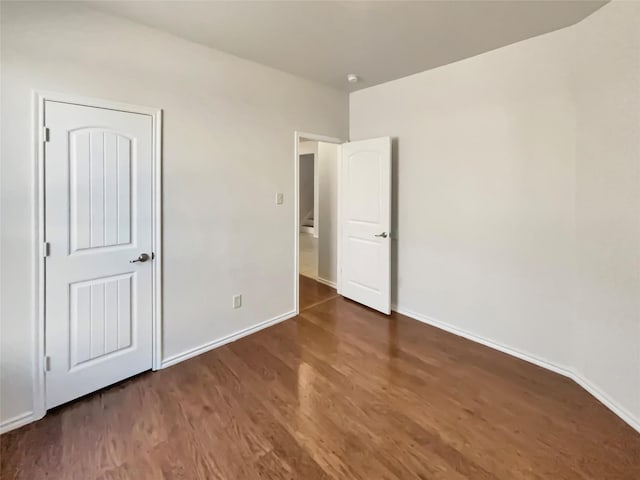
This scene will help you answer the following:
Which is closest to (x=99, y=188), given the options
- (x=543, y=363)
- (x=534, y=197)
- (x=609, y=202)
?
(x=534, y=197)

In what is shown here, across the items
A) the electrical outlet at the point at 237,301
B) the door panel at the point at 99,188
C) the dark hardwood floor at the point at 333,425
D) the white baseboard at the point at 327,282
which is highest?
the door panel at the point at 99,188

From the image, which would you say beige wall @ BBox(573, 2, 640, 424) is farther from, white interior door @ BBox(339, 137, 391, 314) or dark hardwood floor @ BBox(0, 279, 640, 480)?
white interior door @ BBox(339, 137, 391, 314)

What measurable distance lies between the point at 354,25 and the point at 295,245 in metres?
2.07

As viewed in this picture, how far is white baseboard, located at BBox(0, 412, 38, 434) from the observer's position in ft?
6.12

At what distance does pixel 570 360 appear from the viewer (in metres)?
→ 2.49

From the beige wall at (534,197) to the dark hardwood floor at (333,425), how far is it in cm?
43

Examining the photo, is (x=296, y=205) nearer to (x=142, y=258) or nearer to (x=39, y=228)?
(x=142, y=258)

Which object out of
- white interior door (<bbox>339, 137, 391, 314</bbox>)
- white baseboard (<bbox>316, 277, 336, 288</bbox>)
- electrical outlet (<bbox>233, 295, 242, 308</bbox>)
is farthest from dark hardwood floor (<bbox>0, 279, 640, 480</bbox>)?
white baseboard (<bbox>316, 277, 336, 288</bbox>)

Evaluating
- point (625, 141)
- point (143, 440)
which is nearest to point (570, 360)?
point (625, 141)

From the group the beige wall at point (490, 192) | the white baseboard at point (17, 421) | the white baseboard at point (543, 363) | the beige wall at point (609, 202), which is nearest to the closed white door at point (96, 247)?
the white baseboard at point (17, 421)

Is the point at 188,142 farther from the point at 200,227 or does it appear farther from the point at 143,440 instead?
the point at 143,440

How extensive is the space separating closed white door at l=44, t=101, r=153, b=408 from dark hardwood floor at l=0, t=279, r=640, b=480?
25cm

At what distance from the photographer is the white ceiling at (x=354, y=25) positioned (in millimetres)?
2100

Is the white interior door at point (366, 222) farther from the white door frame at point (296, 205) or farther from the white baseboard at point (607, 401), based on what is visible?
→ the white baseboard at point (607, 401)
